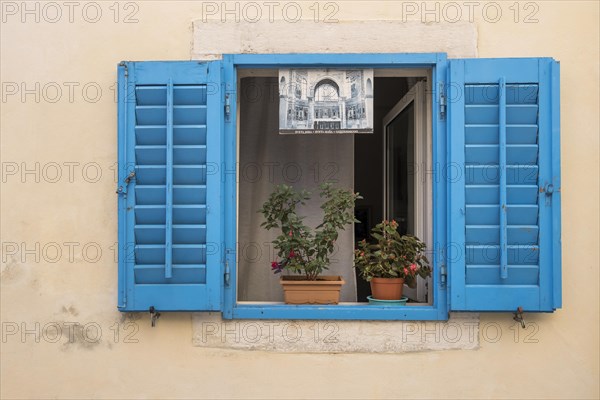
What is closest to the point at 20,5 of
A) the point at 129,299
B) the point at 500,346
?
the point at 129,299

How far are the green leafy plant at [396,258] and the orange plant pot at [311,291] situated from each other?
248 millimetres

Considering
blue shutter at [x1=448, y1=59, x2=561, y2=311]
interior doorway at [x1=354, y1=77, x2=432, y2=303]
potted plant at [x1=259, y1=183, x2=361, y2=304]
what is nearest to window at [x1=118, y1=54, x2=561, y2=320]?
blue shutter at [x1=448, y1=59, x2=561, y2=311]

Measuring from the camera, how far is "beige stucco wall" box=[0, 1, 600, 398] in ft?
15.7

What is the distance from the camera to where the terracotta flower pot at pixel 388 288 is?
4859 millimetres

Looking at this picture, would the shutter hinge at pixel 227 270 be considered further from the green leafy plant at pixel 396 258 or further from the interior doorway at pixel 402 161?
the interior doorway at pixel 402 161

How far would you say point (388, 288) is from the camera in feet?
16.0

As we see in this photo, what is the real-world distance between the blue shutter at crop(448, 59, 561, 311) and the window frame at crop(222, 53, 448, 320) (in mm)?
120

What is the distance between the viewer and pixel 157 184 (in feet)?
15.4

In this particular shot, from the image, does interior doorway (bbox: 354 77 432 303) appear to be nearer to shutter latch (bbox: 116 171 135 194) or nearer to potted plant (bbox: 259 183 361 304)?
potted plant (bbox: 259 183 361 304)

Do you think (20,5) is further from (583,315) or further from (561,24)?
(583,315)

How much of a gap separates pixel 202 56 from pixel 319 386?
90.9 inches

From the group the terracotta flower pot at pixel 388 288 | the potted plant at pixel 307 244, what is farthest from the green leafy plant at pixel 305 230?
the terracotta flower pot at pixel 388 288

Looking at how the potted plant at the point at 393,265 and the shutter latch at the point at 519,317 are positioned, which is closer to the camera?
the shutter latch at the point at 519,317

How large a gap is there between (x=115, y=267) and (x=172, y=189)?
0.69 meters
